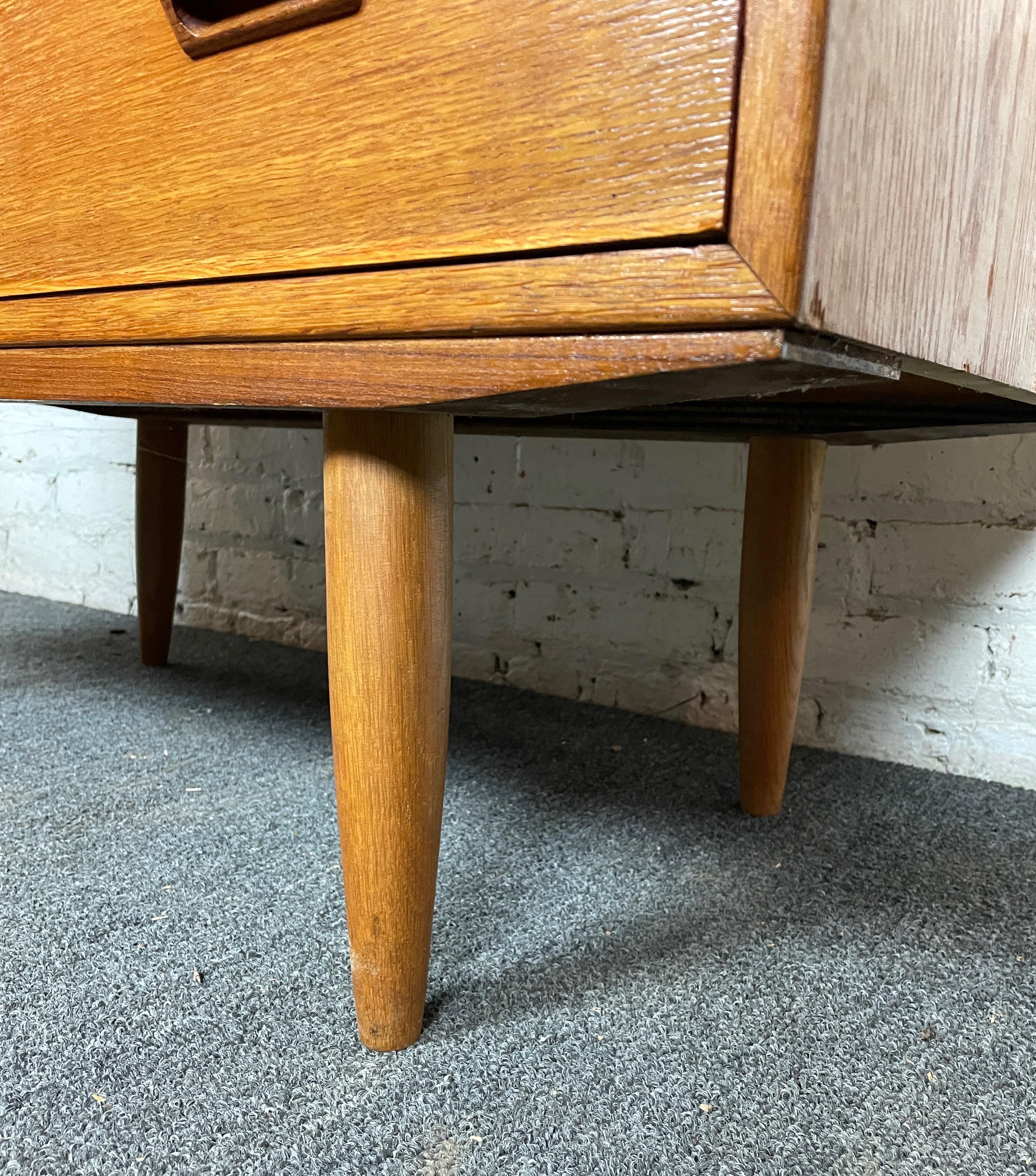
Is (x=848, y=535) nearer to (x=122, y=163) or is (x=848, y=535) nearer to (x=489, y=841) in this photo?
(x=489, y=841)

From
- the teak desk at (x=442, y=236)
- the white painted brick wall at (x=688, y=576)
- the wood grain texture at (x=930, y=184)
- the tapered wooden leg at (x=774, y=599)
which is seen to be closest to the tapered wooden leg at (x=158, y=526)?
the white painted brick wall at (x=688, y=576)

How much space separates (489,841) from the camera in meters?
0.73

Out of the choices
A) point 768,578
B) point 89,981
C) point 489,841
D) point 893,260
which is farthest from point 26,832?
point 893,260

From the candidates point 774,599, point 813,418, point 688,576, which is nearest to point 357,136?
point 813,418

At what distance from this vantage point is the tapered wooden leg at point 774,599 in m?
0.75

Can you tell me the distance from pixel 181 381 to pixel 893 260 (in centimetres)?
32

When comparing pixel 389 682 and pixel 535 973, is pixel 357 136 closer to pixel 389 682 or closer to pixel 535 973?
pixel 389 682

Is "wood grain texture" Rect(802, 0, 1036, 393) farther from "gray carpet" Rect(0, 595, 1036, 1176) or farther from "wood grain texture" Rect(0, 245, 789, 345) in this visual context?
"gray carpet" Rect(0, 595, 1036, 1176)

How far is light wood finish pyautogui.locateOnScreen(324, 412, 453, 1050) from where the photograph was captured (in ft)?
1.41

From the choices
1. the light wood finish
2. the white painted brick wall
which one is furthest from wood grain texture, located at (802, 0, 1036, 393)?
the white painted brick wall

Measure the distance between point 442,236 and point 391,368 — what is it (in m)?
0.06

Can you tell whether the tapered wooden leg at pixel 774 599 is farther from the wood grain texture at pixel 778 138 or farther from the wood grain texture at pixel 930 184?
the wood grain texture at pixel 778 138

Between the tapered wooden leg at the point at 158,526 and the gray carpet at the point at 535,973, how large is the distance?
315 millimetres

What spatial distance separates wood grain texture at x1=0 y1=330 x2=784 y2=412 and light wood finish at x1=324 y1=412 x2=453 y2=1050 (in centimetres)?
3
